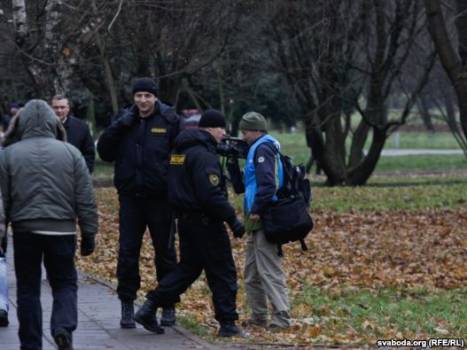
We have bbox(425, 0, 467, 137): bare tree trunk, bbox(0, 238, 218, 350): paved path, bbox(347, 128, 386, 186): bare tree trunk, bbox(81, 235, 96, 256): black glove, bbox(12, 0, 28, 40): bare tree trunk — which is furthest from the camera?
bbox(347, 128, 386, 186): bare tree trunk

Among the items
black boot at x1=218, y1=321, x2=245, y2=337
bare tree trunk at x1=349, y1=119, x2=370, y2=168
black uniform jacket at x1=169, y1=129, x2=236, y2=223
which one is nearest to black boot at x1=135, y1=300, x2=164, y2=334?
black boot at x1=218, y1=321, x2=245, y2=337

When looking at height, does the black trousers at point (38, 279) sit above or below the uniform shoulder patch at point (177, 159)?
below

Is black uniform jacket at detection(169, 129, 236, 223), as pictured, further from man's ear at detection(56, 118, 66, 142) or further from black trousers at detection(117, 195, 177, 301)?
man's ear at detection(56, 118, 66, 142)

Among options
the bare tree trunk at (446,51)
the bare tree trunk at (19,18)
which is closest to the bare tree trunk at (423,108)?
the bare tree trunk at (446,51)

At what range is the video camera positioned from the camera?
10.4 metres

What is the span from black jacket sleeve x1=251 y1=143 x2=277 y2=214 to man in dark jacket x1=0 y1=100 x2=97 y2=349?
6.42 feet

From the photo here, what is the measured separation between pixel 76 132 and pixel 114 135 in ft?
9.03

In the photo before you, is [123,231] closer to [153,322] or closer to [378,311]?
[153,322]

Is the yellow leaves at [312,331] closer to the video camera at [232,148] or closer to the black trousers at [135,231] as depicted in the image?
the black trousers at [135,231]

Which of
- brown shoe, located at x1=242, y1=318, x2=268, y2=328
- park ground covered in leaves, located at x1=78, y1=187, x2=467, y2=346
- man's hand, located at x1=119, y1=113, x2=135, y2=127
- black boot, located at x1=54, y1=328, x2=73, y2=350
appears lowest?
park ground covered in leaves, located at x1=78, y1=187, x2=467, y2=346

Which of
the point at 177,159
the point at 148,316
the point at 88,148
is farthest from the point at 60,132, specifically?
the point at 88,148

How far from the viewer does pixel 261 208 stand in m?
10.6

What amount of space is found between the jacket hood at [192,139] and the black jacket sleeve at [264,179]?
53cm

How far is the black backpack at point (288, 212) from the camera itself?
10.6 metres
